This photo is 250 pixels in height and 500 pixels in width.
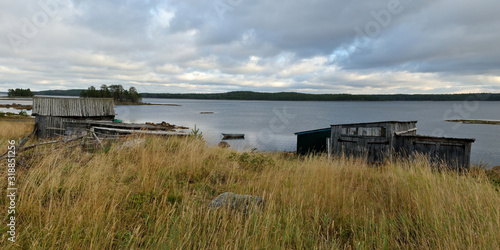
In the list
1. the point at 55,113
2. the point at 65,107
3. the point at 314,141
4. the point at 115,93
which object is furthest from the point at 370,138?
the point at 115,93

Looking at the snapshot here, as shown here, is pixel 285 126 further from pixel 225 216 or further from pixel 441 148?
pixel 225 216

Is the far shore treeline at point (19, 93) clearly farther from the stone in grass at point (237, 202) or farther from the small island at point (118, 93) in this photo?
the stone in grass at point (237, 202)

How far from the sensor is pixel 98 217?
3275 millimetres

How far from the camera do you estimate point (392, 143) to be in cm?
1383

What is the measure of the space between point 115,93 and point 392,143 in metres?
156

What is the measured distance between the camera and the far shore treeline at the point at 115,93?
12144cm

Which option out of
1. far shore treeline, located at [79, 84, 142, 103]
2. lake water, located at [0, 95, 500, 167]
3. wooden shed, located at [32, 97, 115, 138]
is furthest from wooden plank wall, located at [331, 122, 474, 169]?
far shore treeline, located at [79, 84, 142, 103]

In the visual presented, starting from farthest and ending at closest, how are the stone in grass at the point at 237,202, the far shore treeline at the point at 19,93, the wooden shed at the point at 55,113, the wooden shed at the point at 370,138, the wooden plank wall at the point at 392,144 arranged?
the far shore treeline at the point at 19,93 < the wooden shed at the point at 55,113 < the wooden shed at the point at 370,138 < the wooden plank wall at the point at 392,144 < the stone in grass at the point at 237,202

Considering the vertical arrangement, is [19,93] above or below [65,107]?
above

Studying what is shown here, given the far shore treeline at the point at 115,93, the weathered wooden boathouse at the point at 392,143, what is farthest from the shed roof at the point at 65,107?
the far shore treeline at the point at 115,93

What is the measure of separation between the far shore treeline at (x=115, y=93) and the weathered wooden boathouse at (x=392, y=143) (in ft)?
416

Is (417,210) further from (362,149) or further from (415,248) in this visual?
→ (362,149)

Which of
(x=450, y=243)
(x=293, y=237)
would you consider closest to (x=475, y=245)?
(x=450, y=243)

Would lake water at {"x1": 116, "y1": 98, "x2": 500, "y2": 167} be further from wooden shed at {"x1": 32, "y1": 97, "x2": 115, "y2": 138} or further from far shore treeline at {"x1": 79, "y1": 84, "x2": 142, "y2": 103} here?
far shore treeline at {"x1": 79, "y1": 84, "x2": 142, "y2": 103}
